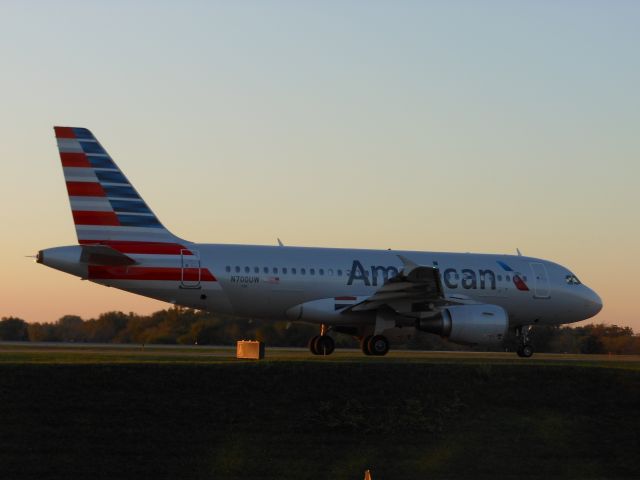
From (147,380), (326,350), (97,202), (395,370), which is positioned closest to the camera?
(147,380)

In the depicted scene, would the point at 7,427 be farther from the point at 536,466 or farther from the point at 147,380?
the point at 536,466

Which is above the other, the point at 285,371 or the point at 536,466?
the point at 285,371

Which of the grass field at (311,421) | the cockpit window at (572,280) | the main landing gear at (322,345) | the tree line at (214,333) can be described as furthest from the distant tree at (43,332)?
the grass field at (311,421)

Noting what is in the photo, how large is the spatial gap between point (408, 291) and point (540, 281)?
695cm

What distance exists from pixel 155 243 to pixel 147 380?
30.6 feet

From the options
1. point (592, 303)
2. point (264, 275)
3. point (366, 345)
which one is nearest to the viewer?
point (264, 275)

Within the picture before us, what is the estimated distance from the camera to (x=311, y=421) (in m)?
22.8

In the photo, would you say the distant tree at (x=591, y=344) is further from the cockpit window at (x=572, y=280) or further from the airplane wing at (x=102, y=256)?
the airplane wing at (x=102, y=256)

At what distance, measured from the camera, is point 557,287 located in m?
37.8

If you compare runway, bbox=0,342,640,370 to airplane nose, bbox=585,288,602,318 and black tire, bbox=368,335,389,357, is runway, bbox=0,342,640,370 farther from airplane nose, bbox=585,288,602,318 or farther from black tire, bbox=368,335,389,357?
airplane nose, bbox=585,288,602,318

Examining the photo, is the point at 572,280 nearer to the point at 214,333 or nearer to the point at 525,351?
the point at 525,351

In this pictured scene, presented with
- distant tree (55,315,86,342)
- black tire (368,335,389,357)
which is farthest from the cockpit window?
distant tree (55,315,86,342)

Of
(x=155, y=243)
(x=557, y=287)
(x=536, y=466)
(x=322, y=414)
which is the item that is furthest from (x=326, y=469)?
(x=557, y=287)

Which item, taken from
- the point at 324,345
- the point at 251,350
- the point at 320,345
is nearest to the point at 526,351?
the point at 324,345
